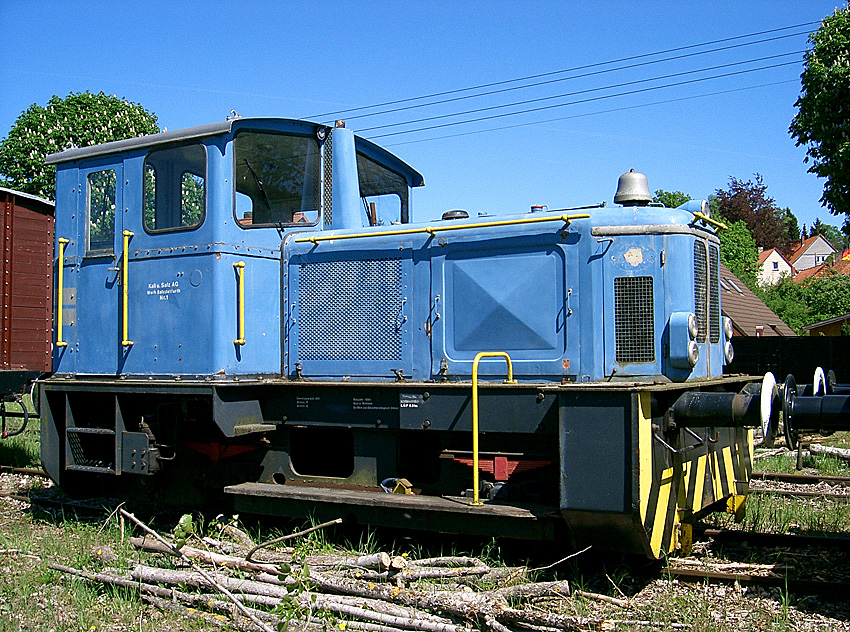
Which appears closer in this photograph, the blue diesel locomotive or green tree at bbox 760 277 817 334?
the blue diesel locomotive

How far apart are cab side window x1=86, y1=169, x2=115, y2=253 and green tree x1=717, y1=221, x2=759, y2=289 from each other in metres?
38.7

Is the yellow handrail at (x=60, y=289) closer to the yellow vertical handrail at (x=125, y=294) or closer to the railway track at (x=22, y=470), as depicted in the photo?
the yellow vertical handrail at (x=125, y=294)

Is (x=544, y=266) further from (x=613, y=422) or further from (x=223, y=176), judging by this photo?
(x=223, y=176)

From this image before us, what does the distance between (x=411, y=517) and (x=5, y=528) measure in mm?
4251

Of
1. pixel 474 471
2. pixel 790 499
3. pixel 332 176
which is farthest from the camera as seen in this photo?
pixel 790 499

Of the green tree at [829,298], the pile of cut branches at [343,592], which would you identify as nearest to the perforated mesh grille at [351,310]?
the pile of cut branches at [343,592]

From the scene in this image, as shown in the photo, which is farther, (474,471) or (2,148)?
(2,148)

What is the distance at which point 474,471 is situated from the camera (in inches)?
213

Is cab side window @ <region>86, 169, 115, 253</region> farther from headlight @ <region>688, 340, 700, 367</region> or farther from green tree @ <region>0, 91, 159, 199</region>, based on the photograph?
green tree @ <region>0, 91, 159, 199</region>

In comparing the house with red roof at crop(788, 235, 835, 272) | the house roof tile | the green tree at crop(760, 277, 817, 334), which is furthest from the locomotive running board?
the house with red roof at crop(788, 235, 835, 272)

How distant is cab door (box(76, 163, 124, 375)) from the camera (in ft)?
22.9

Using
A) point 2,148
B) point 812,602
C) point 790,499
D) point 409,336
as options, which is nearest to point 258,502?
point 409,336

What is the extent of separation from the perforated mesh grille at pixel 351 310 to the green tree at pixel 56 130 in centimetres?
2151

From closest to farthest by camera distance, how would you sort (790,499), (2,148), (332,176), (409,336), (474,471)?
(474,471) → (409,336) → (332,176) → (790,499) → (2,148)
